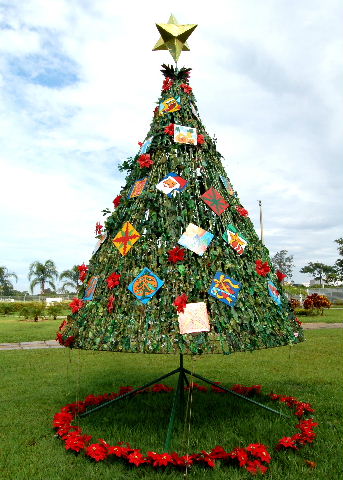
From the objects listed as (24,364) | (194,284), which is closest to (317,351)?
(24,364)

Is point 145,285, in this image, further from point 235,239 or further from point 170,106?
point 170,106

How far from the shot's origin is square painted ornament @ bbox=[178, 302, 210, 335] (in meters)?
4.21

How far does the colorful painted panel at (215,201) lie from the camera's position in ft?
16.7

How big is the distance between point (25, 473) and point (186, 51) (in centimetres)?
608

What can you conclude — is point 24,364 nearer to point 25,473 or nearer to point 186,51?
point 25,473

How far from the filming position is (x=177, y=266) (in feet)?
15.1


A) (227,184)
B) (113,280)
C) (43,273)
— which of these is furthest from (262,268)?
(43,273)

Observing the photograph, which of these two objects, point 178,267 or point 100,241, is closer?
point 178,267

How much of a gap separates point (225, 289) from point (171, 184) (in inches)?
60.4

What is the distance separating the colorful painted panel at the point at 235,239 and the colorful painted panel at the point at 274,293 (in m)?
0.60

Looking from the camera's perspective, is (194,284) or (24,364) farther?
(24,364)

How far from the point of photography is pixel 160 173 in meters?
5.37

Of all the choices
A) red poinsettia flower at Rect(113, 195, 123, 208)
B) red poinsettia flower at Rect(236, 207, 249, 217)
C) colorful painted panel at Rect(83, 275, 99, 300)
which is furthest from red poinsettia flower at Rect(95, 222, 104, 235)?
red poinsettia flower at Rect(236, 207, 249, 217)

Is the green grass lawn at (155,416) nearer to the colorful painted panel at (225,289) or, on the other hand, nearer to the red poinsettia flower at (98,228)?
the colorful painted panel at (225,289)
